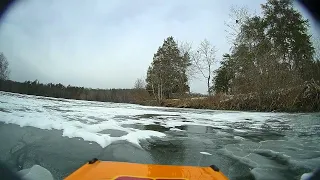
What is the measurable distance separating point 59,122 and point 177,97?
1130cm

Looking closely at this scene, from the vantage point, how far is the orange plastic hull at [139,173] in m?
1.57

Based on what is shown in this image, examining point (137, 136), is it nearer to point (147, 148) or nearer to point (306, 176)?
point (147, 148)

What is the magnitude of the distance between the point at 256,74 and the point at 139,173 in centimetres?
1163

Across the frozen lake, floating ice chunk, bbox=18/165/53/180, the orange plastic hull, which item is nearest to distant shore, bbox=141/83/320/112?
the frozen lake

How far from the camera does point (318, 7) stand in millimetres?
3152

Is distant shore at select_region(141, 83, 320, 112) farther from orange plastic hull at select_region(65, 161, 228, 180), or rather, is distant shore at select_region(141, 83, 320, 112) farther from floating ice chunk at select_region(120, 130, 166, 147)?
orange plastic hull at select_region(65, 161, 228, 180)

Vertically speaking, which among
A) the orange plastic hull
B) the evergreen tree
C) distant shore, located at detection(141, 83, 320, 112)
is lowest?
the orange plastic hull

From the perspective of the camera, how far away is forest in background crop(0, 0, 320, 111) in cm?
967

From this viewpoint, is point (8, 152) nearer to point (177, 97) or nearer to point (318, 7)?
point (318, 7)

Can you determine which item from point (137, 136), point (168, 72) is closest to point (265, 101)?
point (168, 72)

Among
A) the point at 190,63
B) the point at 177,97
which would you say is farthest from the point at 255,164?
the point at 177,97

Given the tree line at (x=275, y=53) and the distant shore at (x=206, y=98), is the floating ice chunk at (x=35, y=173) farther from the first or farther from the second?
the tree line at (x=275, y=53)

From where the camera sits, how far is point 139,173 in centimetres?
165

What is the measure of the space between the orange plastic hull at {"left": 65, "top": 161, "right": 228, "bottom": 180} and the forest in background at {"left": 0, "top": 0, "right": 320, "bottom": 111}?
5.39m
